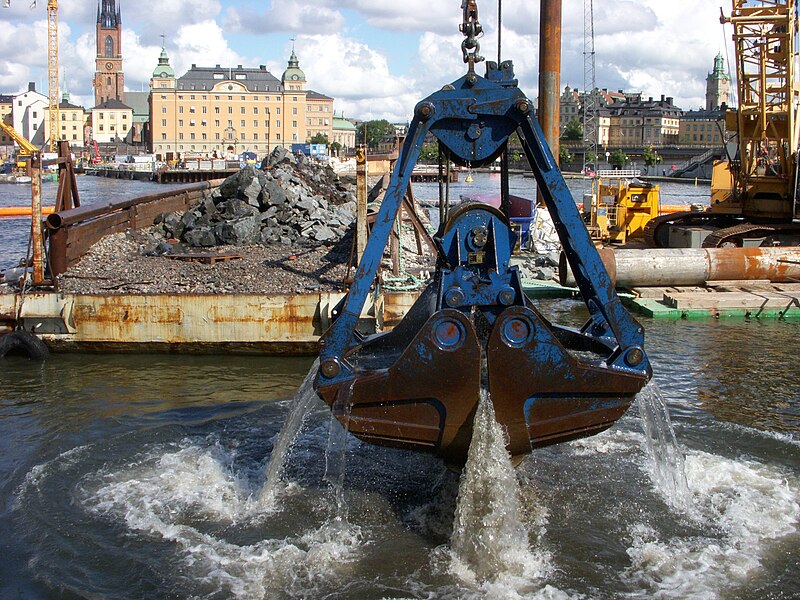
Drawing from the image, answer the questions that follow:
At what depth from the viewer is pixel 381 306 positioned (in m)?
14.4

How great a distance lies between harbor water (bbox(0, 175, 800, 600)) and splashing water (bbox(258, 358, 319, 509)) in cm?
2

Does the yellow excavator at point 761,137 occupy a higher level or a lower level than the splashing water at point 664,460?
higher

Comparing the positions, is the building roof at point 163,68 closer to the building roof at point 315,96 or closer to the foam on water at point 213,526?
the building roof at point 315,96

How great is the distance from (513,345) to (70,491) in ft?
17.1

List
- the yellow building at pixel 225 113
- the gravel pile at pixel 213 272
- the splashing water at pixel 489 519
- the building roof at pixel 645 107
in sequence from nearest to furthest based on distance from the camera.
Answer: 1. the splashing water at pixel 489 519
2. the gravel pile at pixel 213 272
3. the yellow building at pixel 225 113
4. the building roof at pixel 645 107

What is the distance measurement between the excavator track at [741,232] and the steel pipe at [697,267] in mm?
2973

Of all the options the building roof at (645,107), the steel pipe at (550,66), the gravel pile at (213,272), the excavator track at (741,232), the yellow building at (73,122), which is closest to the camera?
the gravel pile at (213,272)

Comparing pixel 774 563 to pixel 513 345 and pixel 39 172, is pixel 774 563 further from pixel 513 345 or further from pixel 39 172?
pixel 39 172

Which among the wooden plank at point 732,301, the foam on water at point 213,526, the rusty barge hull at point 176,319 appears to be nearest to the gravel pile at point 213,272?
the rusty barge hull at point 176,319

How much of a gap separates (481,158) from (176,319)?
8.24m

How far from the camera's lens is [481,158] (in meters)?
7.69

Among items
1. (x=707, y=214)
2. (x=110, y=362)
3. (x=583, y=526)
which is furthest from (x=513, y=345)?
(x=707, y=214)

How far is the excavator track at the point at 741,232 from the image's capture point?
2320 cm

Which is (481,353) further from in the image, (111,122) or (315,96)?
(111,122)
